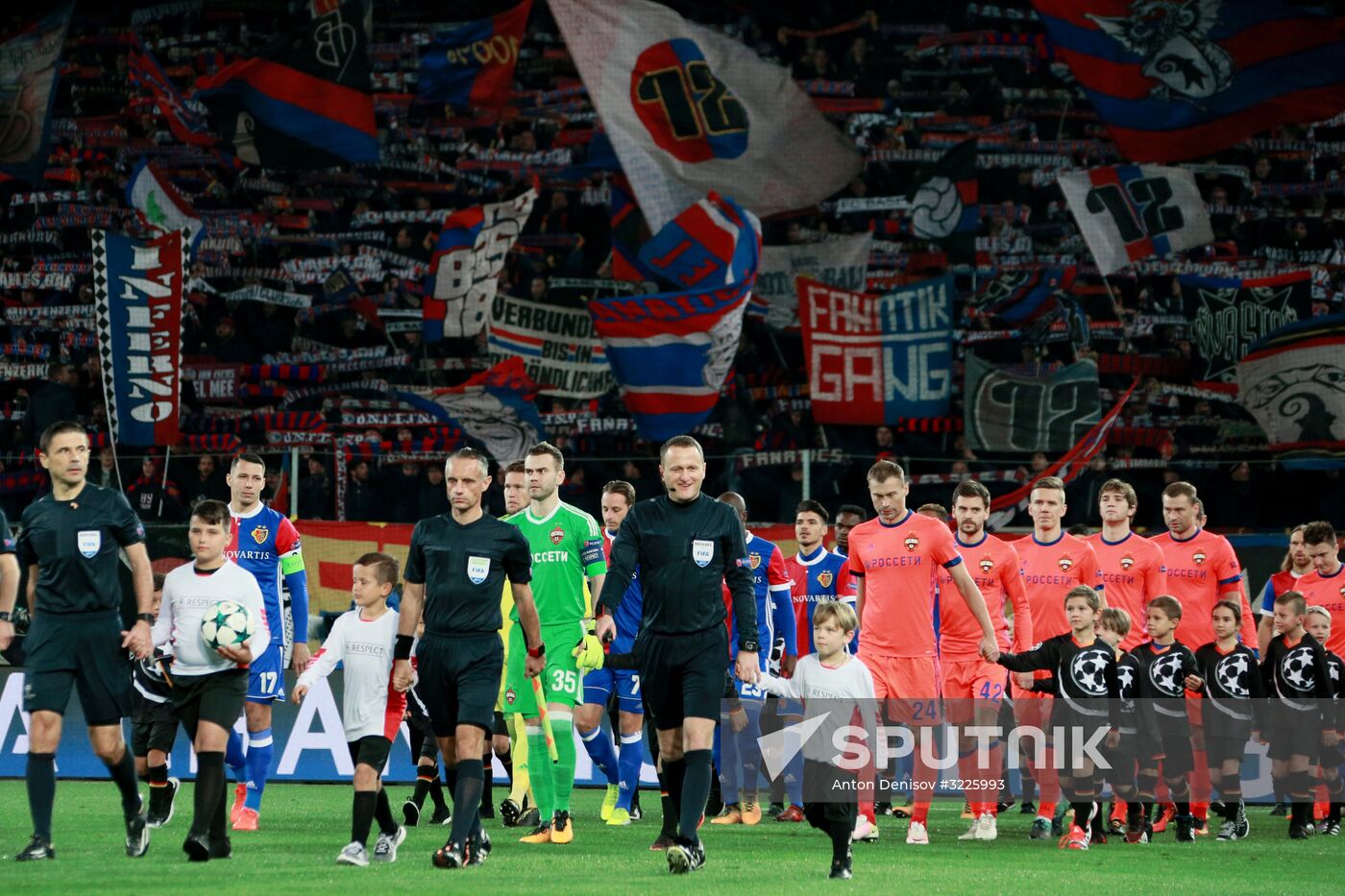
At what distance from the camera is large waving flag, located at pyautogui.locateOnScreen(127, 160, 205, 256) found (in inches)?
887

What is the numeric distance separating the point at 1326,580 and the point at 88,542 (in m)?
9.32

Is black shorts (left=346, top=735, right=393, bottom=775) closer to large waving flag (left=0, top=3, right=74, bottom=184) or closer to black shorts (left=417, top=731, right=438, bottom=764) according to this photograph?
black shorts (left=417, top=731, right=438, bottom=764)

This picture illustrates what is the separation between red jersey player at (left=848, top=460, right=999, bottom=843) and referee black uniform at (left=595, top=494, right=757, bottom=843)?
1.88 m

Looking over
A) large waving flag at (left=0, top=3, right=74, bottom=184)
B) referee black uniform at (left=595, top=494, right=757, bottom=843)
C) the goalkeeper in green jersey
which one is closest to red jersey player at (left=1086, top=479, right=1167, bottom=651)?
the goalkeeper in green jersey

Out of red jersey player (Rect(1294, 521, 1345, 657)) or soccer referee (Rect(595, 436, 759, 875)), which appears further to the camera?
red jersey player (Rect(1294, 521, 1345, 657))

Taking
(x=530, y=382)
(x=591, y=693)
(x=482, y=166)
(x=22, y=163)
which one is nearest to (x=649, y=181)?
(x=530, y=382)

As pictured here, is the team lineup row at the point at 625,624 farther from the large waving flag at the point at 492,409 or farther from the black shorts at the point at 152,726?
the large waving flag at the point at 492,409

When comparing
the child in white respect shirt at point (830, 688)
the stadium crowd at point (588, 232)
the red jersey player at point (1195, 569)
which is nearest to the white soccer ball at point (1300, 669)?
the red jersey player at point (1195, 569)

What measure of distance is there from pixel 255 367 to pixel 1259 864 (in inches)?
630

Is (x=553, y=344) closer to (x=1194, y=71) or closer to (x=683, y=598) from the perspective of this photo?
(x=1194, y=71)

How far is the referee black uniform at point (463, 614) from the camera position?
28.0ft

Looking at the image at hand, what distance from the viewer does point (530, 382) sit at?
19.6 metres

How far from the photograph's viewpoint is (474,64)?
2358cm

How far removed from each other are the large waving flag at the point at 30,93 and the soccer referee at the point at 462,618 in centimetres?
1545
